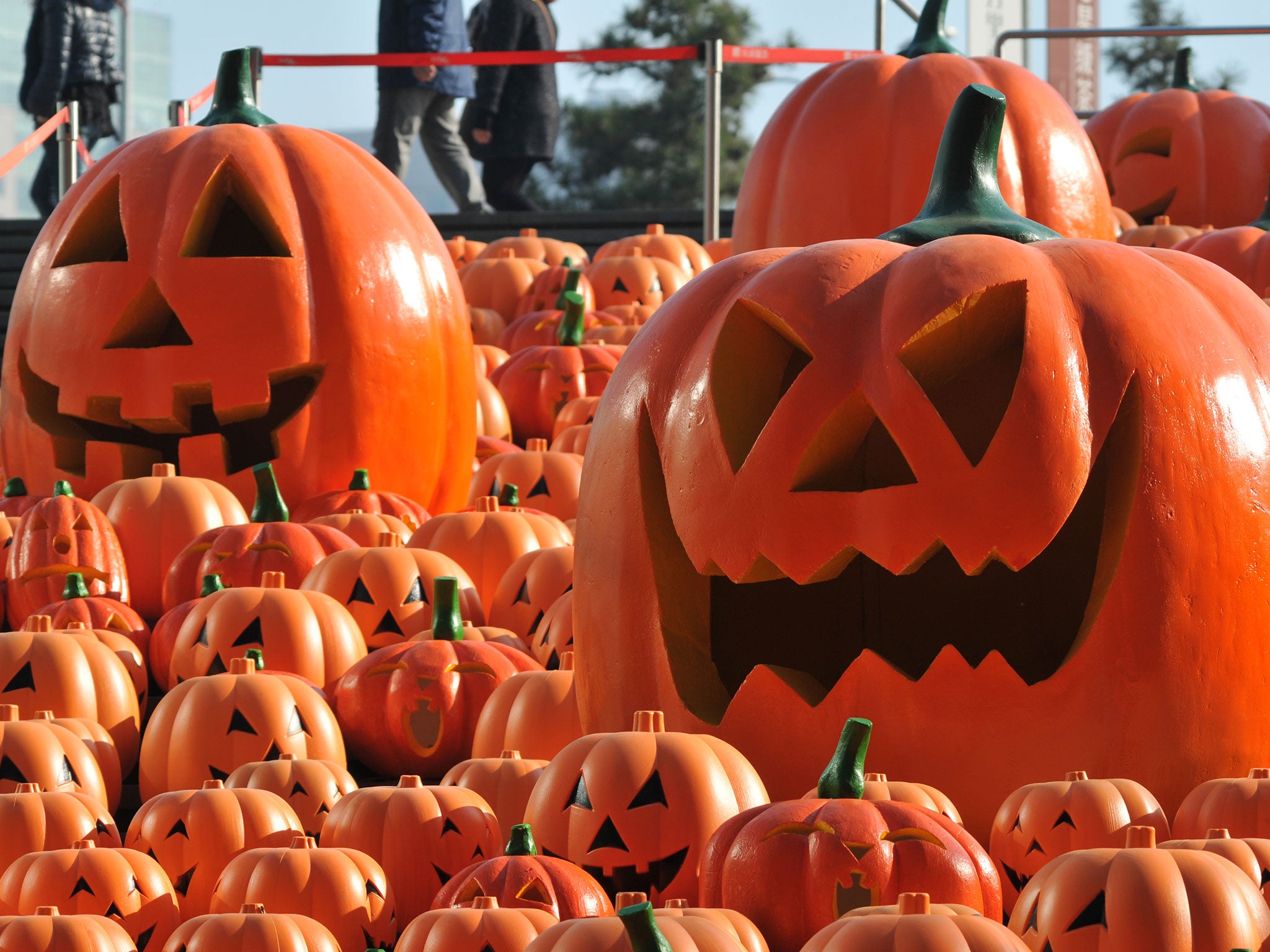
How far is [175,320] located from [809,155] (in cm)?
207

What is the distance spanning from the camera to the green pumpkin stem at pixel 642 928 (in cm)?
214

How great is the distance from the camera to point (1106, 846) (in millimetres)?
3010

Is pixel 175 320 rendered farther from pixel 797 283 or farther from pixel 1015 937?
pixel 1015 937

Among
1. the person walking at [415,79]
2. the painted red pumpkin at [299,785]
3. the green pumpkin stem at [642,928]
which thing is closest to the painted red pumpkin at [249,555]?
the painted red pumpkin at [299,785]

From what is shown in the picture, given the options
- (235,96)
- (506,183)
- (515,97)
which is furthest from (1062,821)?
(506,183)

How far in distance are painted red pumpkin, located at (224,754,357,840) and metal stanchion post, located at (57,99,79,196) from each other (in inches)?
283

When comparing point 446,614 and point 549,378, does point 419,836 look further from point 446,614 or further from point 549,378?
point 549,378

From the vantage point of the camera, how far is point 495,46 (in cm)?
1172

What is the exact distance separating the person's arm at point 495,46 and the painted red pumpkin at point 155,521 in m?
6.83

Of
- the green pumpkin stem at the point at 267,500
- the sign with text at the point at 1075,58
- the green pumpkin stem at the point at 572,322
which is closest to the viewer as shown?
the green pumpkin stem at the point at 267,500

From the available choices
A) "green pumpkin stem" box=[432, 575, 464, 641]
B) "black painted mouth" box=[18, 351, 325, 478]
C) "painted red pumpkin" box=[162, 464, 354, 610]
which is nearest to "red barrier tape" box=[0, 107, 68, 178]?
"black painted mouth" box=[18, 351, 325, 478]

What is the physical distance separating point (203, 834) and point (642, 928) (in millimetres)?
1433

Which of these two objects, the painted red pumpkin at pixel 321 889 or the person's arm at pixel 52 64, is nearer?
the painted red pumpkin at pixel 321 889

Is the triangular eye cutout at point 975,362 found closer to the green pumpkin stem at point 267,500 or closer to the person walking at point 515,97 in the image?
the green pumpkin stem at point 267,500
